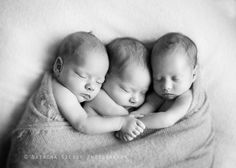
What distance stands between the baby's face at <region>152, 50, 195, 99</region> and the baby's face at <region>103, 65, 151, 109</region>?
0.05 metres

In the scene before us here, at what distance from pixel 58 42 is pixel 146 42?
1.09ft

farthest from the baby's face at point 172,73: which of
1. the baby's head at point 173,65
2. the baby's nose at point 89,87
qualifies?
the baby's nose at point 89,87

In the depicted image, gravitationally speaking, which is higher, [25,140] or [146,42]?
[146,42]

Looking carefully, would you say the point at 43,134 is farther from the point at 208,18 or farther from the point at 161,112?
the point at 208,18

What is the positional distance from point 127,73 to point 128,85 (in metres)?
0.04

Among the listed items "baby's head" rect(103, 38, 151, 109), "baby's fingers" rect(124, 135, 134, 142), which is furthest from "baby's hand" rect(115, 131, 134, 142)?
"baby's head" rect(103, 38, 151, 109)

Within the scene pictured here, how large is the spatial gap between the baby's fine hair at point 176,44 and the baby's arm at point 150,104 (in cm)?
17

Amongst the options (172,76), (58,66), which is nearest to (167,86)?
(172,76)

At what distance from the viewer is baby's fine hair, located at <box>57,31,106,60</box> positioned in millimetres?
1181

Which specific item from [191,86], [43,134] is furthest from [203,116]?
[43,134]

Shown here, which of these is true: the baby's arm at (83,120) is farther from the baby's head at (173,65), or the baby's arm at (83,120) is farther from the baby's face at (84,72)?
the baby's head at (173,65)

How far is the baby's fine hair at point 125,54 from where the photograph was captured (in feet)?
4.04

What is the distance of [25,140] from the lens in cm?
113

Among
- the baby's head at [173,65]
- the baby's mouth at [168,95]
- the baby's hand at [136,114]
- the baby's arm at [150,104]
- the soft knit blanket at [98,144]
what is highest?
the baby's head at [173,65]
